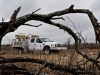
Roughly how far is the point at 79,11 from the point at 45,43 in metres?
22.6

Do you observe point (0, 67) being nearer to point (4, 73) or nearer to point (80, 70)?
point (4, 73)

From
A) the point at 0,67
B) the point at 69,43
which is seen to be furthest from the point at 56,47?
the point at 0,67

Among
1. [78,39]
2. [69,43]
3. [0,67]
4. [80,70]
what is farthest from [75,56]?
[0,67]

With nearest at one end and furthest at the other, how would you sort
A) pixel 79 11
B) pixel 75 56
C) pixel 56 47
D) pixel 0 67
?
pixel 79 11 < pixel 0 67 < pixel 75 56 < pixel 56 47

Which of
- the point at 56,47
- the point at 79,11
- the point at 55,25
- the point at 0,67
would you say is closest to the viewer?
the point at 79,11

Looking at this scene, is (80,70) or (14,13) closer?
(14,13)

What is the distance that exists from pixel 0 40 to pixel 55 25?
1.01 meters

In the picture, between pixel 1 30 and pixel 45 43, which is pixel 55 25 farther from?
pixel 45 43

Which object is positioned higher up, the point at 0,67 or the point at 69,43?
the point at 69,43

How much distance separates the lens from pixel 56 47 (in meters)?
27.2

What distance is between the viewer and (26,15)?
16.1 ft

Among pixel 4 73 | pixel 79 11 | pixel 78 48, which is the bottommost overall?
pixel 4 73

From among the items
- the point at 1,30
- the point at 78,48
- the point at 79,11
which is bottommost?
the point at 78,48

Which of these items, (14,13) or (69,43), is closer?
(14,13)
